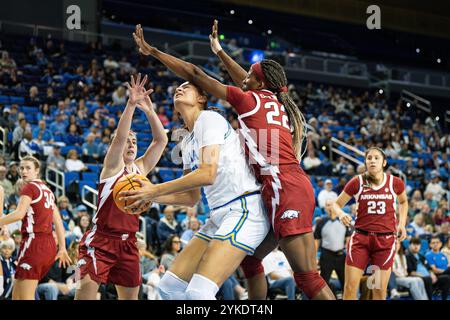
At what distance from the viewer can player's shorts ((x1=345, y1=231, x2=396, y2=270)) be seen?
7.62 m

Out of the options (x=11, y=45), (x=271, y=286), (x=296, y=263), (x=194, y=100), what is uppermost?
(x=11, y=45)

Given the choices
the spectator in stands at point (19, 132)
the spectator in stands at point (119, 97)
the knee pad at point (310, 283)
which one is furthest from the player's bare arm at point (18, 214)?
the spectator in stands at point (119, 97)

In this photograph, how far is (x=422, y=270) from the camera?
1255cm

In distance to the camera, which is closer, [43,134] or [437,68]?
[43,134]

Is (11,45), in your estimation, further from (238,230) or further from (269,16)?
(238,230)

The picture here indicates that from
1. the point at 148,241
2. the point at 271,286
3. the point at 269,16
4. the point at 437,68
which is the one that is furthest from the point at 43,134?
the point at 437,68

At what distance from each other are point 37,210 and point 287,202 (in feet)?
11.3

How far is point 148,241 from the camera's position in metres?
11.9

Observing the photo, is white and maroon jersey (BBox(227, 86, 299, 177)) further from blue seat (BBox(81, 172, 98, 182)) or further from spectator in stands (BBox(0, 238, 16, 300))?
blue seat (BBox(81, 172, 98, 182))

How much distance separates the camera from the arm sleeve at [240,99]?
482 cm

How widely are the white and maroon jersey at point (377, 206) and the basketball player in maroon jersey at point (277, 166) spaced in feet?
9.54

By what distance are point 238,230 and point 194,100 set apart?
3.52ft

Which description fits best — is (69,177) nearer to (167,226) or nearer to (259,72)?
(167,226)

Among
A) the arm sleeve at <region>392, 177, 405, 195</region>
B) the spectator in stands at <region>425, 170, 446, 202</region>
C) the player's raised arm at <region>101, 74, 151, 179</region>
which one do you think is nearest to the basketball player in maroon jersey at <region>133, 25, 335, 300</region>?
the player's raised arm at <region>101, 74, 151, 179</region>
